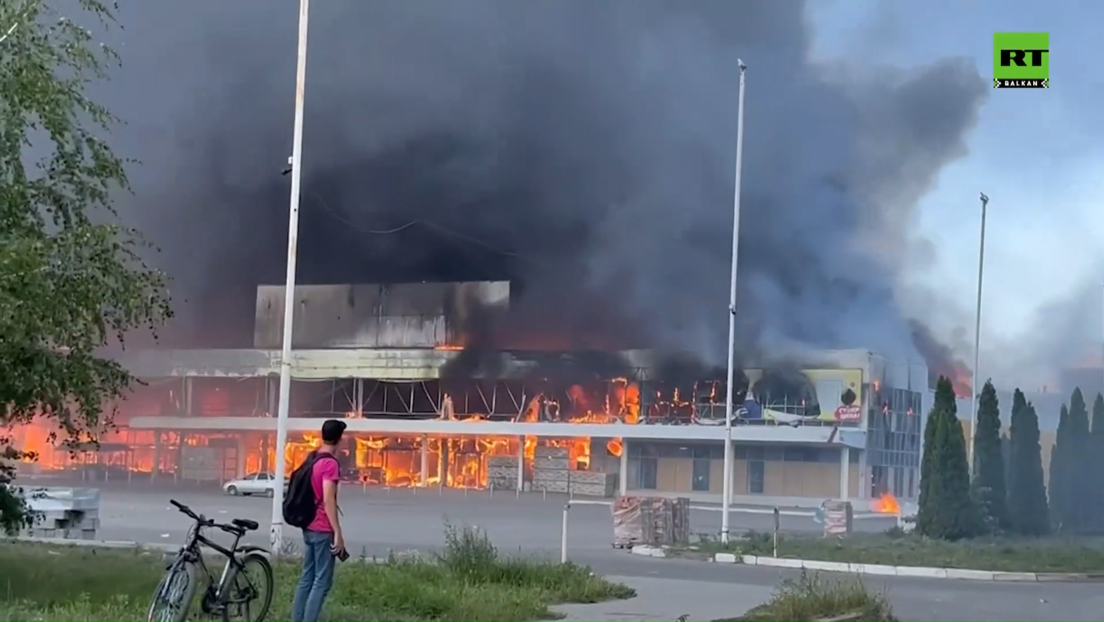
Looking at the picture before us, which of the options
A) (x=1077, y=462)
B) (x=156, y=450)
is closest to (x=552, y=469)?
(x=156, y=450)

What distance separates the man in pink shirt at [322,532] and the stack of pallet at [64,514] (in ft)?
54.9

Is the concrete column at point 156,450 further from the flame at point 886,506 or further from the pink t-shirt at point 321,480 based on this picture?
the pink t-shirt at point 321,480

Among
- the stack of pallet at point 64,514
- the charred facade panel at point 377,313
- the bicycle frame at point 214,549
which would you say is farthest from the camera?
the charred facade panel at point 377,313

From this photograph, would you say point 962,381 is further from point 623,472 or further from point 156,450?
point 156,450

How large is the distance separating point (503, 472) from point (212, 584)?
5678 centimetres

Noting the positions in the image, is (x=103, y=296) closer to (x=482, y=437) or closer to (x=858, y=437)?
(x=858, y=437)


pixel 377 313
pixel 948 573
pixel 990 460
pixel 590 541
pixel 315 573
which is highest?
pixel 377 313

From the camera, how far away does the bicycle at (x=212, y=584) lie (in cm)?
991

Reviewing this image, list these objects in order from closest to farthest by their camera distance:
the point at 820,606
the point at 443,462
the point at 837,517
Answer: the point at 820,606
the point at 837,517
the point at 443,462

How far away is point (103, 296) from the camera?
1352 cm

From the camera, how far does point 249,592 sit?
10578 millimetres

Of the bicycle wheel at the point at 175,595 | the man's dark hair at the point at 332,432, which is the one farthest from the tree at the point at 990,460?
the bicycle wheel at the point at 175,595

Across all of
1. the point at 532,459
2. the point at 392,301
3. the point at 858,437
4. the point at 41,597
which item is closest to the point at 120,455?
the point at 392,301

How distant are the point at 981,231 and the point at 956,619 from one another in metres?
29.3
